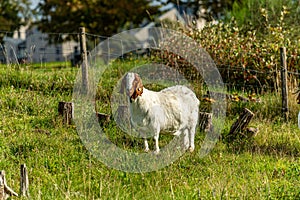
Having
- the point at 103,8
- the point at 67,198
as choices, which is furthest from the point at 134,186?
the point at 103,8

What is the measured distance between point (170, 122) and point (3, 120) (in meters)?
3.05

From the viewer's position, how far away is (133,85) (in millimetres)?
6980

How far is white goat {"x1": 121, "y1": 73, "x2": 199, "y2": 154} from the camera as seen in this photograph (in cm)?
711

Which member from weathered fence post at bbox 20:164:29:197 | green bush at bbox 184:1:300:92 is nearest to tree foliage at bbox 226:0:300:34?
green bush at bbox 184:1:300:92

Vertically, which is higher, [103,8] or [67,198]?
[103,8]

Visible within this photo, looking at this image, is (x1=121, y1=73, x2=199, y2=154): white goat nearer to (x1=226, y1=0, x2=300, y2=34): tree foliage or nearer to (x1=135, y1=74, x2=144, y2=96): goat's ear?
(x1=135, y1=74, x2=144, y2=96): goat's ear

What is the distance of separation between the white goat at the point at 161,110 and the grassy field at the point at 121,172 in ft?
1.48

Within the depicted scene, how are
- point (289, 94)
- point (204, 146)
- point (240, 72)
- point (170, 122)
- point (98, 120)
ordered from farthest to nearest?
1. point (240, 72)
2. point (289, 94)
3. point (98, 120)
4. point (204, 146)
5. point (170, 122)

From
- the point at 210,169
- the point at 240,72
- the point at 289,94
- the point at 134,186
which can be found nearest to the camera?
the point at 134,186

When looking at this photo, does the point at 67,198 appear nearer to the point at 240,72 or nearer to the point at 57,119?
the point at 57,119

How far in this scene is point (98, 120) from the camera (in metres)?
9.17

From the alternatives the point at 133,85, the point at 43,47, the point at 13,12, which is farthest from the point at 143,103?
the point at 13,12

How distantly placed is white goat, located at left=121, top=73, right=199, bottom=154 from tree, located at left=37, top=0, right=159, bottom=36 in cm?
1904

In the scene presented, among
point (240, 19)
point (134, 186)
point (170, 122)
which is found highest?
point (240, 19)
